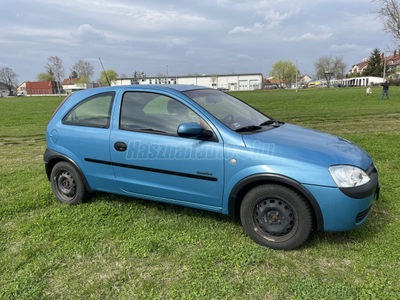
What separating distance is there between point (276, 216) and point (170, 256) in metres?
1.11

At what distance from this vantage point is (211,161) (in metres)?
3.11

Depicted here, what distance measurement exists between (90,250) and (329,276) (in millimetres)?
2294

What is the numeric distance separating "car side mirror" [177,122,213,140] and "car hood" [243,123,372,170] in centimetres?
41

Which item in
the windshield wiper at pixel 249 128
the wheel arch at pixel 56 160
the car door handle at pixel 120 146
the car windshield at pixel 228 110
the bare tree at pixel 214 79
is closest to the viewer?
the windshield wiper at pixel 249 128

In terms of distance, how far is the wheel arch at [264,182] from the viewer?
277cm

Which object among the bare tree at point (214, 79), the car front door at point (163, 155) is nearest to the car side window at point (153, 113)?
the car front door at point (163, 155)

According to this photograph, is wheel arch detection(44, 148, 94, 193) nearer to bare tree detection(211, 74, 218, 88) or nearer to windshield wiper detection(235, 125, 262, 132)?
windshield wiper detection(235, 125, 262, 132)

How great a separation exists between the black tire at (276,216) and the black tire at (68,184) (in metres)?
2.27

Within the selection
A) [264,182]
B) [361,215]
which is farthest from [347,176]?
[264,182]

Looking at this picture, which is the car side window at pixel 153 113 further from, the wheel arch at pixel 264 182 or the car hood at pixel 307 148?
the wheel arch at pixel 264 182

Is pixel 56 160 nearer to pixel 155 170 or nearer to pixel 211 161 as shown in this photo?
pixel 155 170

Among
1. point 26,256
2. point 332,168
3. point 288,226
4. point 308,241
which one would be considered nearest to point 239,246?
point 288,226

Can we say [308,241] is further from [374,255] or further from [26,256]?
[26,256]

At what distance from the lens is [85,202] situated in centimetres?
421
